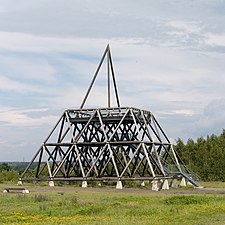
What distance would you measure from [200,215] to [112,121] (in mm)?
34547

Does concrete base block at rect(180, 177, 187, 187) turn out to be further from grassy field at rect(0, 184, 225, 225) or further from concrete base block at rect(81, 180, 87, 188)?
grassy field at rect(0, 184, 225, 225)

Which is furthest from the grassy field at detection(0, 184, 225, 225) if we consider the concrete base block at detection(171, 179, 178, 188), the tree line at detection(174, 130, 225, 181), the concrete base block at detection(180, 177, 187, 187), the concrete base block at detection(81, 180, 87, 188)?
the tree line at detection(174, 130, 225, 181)

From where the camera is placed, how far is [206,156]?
3007 inches

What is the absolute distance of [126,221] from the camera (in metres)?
22.9

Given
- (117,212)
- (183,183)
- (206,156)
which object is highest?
(206,156)

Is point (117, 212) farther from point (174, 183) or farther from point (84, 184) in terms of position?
point (174, 183)

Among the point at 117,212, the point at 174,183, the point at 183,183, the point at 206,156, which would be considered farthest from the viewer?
the point at 206,156

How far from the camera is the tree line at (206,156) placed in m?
74.1

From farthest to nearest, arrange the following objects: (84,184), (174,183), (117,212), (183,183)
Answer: (183,183) < (174,183) < (84,184) < (117,212)

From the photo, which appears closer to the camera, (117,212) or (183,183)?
(117,212)

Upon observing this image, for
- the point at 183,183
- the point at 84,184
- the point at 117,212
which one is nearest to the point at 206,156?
the point at 183,183

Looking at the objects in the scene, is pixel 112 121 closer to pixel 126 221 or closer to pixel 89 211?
pixel 89 211

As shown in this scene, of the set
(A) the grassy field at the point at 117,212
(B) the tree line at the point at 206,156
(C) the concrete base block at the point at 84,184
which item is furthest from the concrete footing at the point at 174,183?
(A) the grassy field at the point at 117,212

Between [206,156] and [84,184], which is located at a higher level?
[206,156]
